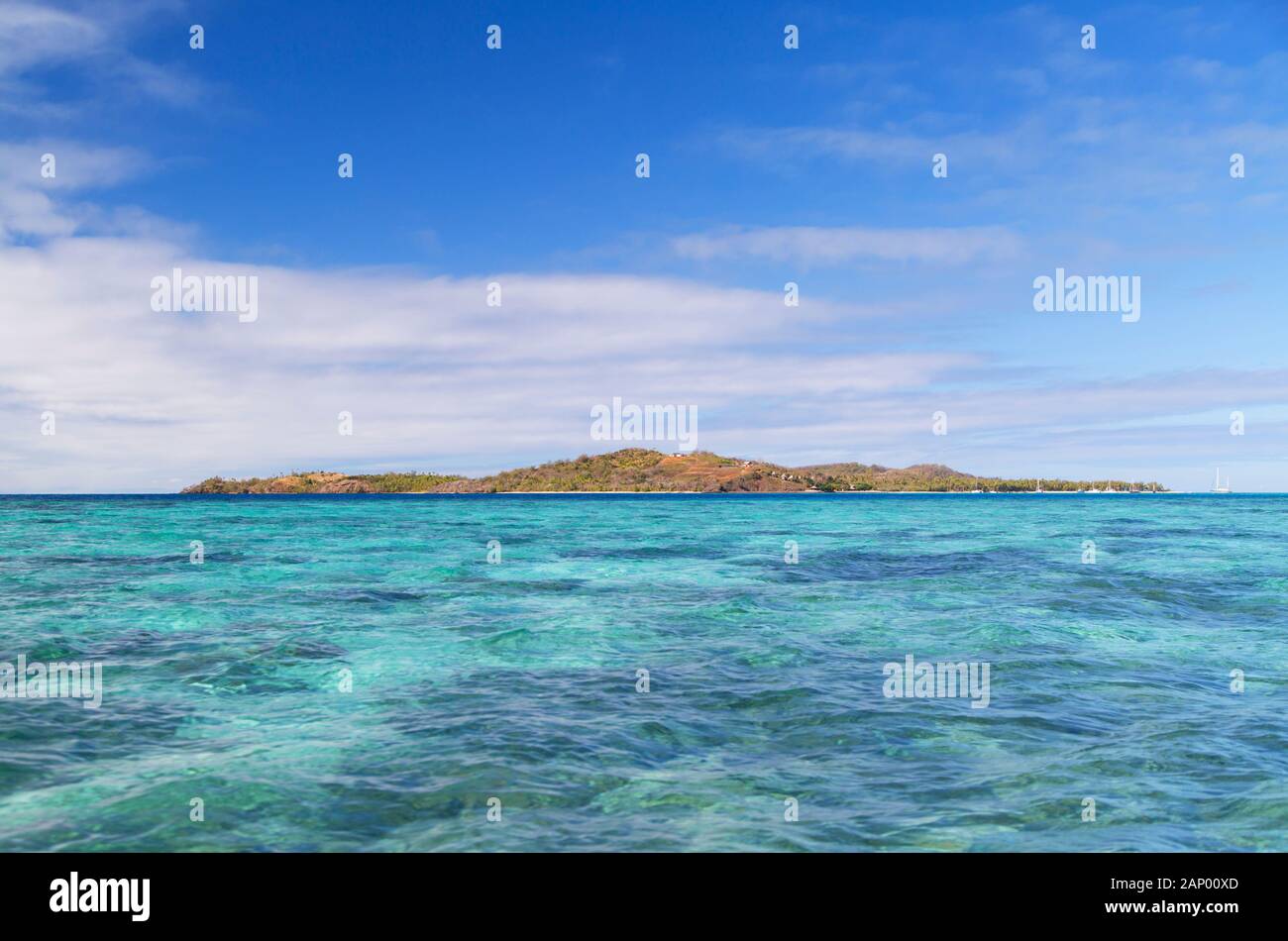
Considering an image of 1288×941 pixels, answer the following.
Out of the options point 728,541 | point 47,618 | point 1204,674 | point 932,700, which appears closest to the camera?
point 932,700

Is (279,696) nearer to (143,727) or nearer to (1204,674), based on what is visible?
(143,727)

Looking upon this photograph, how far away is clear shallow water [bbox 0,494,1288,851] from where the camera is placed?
8734 millimetres

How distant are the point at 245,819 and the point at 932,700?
36.4ft

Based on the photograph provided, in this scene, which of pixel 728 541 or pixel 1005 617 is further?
pixel 728 541

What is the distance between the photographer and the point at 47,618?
71.4ft

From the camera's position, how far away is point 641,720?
12555mm

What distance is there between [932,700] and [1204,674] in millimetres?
6796

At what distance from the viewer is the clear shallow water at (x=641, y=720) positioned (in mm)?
8734

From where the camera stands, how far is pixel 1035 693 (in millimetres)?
14508
